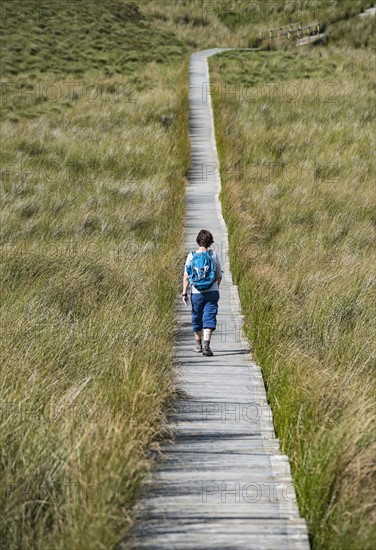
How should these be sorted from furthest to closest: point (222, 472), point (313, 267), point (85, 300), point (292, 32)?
point (292, 32) < point (313, 267) < point (85, 300) < point (222, 472)

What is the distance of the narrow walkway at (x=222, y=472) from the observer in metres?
3.69

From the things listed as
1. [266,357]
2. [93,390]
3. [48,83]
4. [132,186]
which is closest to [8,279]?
[266,357]

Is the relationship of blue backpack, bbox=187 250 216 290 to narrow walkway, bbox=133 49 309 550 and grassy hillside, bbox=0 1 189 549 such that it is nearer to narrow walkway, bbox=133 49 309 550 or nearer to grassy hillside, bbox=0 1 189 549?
grassy hillside, bbox=0 1 189 549

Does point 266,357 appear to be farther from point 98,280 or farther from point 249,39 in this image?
point 249,39

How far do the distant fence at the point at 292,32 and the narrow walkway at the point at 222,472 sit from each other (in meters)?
35.1

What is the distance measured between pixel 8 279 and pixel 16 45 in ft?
91.6

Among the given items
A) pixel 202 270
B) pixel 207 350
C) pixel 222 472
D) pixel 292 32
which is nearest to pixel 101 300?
pixel 202 270

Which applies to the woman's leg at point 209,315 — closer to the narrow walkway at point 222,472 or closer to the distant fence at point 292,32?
the narrow walkway at point 222,472

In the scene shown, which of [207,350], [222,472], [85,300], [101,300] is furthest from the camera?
[101,300]

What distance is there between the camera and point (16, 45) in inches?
1344

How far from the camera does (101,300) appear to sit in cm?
805

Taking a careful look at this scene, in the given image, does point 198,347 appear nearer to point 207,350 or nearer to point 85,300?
point 207,350

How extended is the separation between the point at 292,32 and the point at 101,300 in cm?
3509

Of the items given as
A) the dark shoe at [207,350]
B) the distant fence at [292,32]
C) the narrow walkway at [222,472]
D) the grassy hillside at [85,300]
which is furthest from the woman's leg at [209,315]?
the distant fence at [292,32]
